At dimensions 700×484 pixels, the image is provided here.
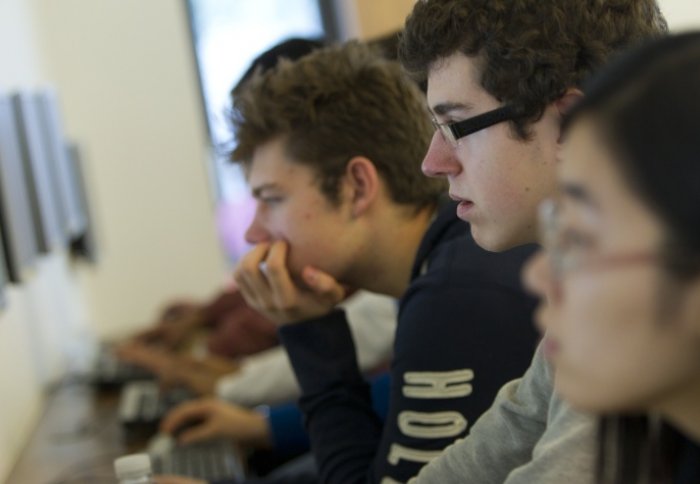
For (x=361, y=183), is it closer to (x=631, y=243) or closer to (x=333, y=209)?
(x=333, y=209)

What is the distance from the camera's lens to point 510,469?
1115mm

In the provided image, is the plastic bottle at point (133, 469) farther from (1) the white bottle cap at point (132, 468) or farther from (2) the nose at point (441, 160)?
(2) the nose at point (441, 160)

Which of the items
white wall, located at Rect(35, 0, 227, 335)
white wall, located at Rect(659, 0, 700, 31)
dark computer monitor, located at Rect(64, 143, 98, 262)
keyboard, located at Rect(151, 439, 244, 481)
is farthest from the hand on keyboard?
white wall, located at Rect(35, 0, 227, 335)

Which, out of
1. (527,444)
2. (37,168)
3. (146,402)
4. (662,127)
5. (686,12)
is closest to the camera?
(662,127)

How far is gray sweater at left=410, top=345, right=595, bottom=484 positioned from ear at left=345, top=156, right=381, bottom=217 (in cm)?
58

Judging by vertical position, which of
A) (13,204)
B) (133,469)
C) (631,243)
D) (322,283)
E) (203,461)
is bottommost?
(203,461)

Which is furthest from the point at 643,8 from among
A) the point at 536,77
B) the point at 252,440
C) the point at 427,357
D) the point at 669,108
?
the point at 252,440

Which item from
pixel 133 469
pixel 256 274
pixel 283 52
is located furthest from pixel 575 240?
pixel 283 52

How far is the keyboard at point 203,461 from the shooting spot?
195 centimetres

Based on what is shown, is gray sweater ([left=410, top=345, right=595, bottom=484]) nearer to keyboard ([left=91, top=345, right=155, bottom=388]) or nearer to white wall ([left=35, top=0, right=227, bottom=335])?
keyboard ([left=91, top=345, right=155, bottom=388])

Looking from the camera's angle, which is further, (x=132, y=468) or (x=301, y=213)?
(x=301, y=213)

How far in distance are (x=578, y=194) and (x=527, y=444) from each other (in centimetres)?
46

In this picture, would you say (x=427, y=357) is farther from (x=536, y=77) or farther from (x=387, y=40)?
(x=387, y=40)

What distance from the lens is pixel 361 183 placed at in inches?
67.9
